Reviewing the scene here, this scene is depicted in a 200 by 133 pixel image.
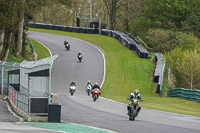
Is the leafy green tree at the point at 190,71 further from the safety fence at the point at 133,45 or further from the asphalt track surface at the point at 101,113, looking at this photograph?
the asphalt track surface at the point at 101,113

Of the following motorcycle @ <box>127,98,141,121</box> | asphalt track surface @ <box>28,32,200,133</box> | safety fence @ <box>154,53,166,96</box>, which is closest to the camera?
asphalt track surface @ <box>28,32,200,133</box>

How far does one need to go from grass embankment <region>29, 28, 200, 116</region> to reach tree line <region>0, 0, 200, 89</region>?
9.12 ft

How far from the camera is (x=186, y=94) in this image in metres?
38.6

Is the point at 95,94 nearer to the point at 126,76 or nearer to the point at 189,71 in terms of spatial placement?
the point at 189,71

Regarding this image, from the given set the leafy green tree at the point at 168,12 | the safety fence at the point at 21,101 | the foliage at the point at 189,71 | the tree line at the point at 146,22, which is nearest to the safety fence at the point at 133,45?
the tree line at the point at 146,22

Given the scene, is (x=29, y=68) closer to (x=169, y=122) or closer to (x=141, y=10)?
(x=169, y=122)

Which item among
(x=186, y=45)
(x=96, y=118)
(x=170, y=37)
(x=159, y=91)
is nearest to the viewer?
(x=96, y=118)

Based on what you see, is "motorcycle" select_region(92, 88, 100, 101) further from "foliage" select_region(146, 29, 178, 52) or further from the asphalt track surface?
"foliage" select_region(146, 29, 178, 52)

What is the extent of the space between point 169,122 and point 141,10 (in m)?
72.2

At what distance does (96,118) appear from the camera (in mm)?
23297

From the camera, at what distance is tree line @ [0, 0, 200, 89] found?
46.4 m

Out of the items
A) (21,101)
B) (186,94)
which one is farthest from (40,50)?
(21,101)

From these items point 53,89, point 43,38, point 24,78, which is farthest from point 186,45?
point 24,78

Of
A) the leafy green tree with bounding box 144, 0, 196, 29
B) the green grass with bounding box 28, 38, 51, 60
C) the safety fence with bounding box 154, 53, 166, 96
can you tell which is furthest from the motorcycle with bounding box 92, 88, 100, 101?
the leafy green tree with bounding box 144, 0, 196, 29
